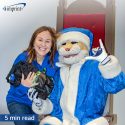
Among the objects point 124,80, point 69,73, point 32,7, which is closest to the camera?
point 124,80

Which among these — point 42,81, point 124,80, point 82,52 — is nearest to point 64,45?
point 82,52

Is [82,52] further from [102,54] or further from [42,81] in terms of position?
[42,81]

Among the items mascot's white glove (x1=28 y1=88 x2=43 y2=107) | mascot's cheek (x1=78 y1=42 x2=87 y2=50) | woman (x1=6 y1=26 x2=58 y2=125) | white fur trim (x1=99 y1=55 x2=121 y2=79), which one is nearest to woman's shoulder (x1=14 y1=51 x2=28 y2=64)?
woman (x1=6 y1=26 x2=58 y2=125)

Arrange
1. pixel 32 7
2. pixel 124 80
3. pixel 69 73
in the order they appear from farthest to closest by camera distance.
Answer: pixel 32 7
pixel 69 73
pixel 124 80

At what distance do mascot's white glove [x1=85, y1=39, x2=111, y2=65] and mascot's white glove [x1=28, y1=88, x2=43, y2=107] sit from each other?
279 millimetres

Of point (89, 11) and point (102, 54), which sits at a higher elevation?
point (89, 11)

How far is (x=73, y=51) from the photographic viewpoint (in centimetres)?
140

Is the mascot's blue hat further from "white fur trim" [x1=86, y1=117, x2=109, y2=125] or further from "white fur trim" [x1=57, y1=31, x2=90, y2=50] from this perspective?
"white fur trim" [x1=86, y1=117, x2=109, y2=125]

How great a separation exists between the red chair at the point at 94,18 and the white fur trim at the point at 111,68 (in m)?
0.13

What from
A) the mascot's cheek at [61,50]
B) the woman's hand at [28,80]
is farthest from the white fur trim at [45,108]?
the mascot's cheek at [61,50]

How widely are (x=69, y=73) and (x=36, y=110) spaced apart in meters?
0.22

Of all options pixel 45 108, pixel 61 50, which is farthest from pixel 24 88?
pixel 61 50

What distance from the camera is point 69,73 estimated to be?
1.44 m

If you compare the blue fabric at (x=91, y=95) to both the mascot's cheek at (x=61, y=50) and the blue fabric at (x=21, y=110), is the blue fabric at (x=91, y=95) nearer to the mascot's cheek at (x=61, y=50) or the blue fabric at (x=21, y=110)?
the mascot's cheek at (x=61, y=50)
